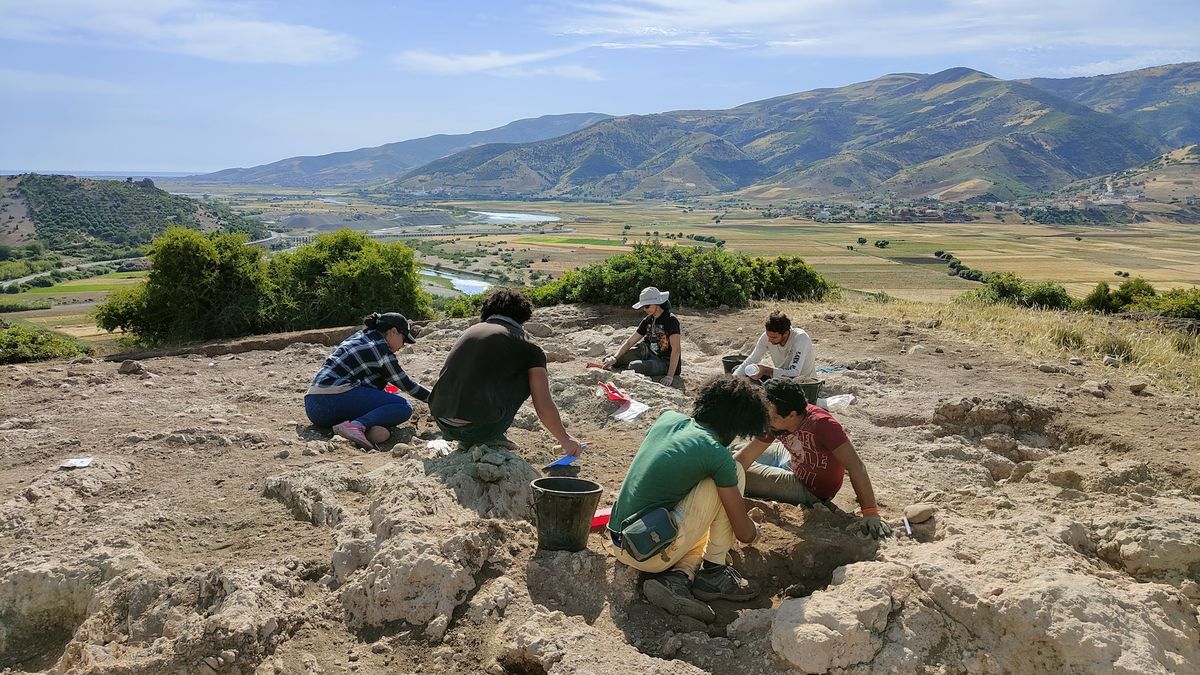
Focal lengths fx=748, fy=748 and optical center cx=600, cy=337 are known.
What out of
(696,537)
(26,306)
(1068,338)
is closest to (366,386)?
(696,537)

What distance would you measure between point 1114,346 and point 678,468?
9.42m

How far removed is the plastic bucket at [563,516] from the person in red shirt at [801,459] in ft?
3.62

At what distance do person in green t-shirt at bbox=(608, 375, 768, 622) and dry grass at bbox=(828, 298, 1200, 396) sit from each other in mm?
7189

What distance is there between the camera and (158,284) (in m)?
15.1

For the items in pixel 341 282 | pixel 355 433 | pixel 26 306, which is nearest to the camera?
pixel 355 433

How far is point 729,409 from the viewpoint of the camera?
14.1 ft

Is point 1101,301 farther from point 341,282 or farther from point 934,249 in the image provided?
point 934,249

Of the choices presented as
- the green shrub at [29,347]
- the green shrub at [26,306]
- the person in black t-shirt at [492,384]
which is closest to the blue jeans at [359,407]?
the person in black t-shirt at [492,384]

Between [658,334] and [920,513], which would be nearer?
[920,513]

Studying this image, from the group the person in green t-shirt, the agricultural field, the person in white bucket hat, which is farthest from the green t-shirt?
the agricultural field

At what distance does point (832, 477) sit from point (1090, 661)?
1871mm

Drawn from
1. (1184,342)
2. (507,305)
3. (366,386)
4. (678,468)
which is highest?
(507,305)

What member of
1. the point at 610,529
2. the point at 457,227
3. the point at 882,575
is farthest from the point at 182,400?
the point at 457,227

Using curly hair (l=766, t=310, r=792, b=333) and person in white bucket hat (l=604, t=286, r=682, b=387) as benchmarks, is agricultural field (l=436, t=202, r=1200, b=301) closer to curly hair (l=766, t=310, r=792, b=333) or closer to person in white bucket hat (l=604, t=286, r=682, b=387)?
person in white bucket hat (l=604, t=286, r=682, b=387)
